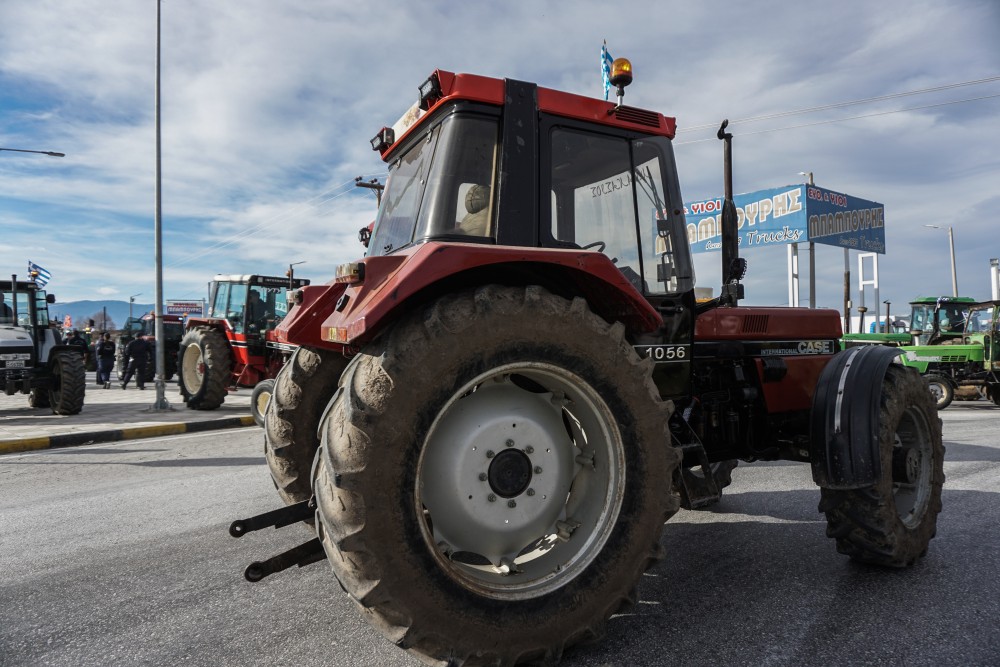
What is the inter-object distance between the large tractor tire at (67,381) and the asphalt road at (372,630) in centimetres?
732

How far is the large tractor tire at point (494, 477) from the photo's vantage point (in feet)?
6.77

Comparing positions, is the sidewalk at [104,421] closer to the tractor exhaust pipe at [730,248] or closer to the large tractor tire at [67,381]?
the large tractor tire at [67,381]

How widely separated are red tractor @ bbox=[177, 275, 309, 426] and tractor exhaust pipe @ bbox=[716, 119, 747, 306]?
30.7 feet

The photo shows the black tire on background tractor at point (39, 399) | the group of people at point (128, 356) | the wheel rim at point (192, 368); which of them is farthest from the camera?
the group of people at point (128, 356)

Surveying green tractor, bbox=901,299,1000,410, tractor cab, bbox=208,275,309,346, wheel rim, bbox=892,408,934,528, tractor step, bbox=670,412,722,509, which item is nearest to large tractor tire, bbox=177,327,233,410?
tractor cab, bbox=208,275,309,346

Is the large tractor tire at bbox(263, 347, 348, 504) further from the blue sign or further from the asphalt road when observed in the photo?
the blue sign

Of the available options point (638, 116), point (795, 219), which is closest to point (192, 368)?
point (638, 116)

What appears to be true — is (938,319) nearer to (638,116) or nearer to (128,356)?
(638,116)

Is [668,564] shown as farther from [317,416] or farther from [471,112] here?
[471,112]

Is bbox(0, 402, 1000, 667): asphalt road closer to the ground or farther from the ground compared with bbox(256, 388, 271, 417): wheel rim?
closer to the ground

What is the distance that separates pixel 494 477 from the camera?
7.85 feet

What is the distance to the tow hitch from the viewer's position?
2.36 metres

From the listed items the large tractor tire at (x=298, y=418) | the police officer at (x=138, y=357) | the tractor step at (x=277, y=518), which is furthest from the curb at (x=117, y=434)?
the police officer at (x=138, y=357)

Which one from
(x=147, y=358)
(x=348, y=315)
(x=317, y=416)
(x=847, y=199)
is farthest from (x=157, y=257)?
(x=847, y=199)
